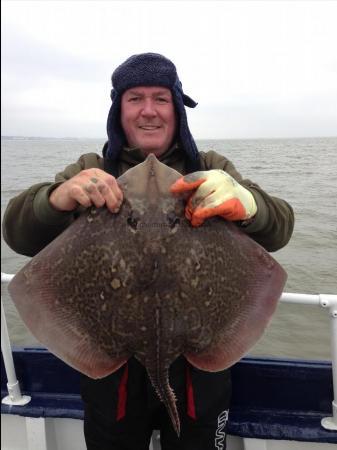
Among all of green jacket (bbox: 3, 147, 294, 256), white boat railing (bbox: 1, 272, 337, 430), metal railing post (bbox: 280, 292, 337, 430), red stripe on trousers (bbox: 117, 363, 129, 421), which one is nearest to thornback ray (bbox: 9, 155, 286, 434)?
green jacket (bbox: 3, 147, 294, 256)

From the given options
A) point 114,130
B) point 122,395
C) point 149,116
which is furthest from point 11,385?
point 149,116

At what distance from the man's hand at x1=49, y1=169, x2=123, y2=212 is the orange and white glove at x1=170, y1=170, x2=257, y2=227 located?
0.28 metres

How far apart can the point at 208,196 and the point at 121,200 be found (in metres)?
0.42

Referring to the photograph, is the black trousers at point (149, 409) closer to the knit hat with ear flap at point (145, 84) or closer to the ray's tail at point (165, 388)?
the ray's tail at point (165, 388)

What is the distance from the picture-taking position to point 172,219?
1.90 m

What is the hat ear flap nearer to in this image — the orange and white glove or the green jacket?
the green jacket

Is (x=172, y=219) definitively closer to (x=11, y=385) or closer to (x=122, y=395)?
(x=122, y=395)

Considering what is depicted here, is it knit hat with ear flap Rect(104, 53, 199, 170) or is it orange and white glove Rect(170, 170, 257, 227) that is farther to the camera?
knit hat with ear flap Rect(104, 53, 199, 170)

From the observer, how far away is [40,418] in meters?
3.25

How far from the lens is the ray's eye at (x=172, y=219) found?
1.89m

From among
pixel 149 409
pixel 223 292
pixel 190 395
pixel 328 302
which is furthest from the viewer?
pixel 328 302

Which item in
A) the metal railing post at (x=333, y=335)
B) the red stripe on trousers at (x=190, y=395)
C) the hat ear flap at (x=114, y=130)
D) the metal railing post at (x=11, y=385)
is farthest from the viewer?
the metal railing post at (x=11, y=385)

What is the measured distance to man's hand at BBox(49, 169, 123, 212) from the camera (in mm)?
1884

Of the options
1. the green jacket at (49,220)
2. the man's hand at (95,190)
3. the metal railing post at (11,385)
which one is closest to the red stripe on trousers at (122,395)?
the green jacket at (49,220)
